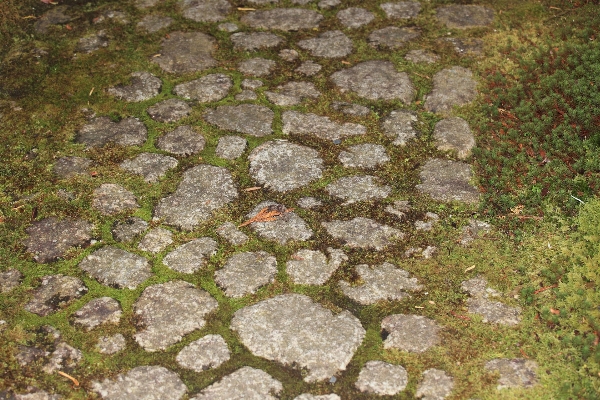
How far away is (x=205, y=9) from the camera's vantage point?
5359mm

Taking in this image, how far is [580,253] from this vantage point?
3.28 m

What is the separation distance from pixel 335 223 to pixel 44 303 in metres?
1.48

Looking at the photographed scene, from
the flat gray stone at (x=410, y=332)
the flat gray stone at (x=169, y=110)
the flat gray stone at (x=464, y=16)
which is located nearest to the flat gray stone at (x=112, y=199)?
the flat gray stone at (x=169, y=110)

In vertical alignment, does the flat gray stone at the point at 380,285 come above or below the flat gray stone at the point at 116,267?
below

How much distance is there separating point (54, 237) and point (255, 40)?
7.49 ft

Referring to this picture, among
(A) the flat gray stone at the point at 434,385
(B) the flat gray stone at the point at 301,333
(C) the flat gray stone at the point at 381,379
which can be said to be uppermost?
(B) the flat gray stone at the point at 301,333

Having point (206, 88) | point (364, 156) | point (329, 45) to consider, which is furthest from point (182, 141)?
point (329, 45)

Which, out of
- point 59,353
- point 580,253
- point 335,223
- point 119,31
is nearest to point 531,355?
point 580,253

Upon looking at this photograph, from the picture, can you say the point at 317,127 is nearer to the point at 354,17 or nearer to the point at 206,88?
the point at 206,88

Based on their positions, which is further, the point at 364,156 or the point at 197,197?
the point at 364,156

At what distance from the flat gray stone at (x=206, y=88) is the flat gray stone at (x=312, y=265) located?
1546 millimetres

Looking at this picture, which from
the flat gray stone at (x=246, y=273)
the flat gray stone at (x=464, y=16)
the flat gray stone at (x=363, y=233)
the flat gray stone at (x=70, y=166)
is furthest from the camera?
the flat gray stone at (x=464, y=16)

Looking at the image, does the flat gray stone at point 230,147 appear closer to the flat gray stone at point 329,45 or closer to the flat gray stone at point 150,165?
the flat gray stone at point 150,165

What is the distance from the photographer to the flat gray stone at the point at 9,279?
3.15m
